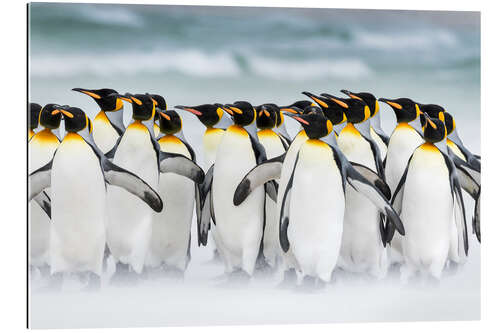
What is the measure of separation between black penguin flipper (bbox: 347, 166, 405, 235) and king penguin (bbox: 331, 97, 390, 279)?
0.07 metres

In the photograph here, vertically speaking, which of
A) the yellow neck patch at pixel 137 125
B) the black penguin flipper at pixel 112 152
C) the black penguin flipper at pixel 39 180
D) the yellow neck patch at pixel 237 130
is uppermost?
the yellow neck patch at pixel 137 125

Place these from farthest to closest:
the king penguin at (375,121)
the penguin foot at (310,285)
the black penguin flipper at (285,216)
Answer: the king penguin at (375,121) → the penguin foot at (310,285) → the black penguin flipper at (285,216)

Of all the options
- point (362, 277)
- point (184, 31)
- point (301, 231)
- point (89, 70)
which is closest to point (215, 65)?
point (184, 31)

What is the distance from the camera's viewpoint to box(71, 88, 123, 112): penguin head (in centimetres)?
405

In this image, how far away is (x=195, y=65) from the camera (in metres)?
4.13

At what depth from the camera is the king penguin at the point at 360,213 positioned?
164 inches

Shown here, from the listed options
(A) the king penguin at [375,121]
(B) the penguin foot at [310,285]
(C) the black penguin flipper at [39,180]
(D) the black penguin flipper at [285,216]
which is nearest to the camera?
(C) the black penguin flipper at [39,180]

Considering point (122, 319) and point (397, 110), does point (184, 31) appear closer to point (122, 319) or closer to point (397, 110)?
point (397, 110)

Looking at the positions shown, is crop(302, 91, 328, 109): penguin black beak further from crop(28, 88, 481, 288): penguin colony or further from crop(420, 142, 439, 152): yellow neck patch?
crop(420, 142, 439, 152): yellow neck patch

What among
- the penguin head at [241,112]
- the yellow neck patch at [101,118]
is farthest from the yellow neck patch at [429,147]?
the yellow neck patch at [101,118]

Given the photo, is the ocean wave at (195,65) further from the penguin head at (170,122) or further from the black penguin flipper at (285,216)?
the black penguin flipper at (285,216)

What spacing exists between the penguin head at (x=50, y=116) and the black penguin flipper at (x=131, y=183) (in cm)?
29

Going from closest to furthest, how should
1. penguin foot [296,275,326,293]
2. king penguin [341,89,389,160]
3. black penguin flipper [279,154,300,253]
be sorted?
black penguin flipper [279,154,300,253], penguin foot [296,275,326,293], king penguin [341,89,389,160]

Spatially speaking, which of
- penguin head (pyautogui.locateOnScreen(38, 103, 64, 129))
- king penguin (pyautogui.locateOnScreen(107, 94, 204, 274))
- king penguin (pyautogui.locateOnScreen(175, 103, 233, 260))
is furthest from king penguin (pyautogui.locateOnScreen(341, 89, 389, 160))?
penguin head (pyautogui.locateOnScreen(38, 103, 64, 129))
